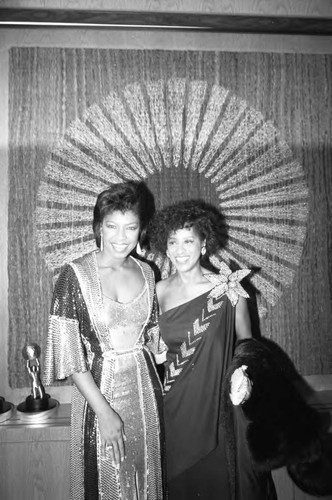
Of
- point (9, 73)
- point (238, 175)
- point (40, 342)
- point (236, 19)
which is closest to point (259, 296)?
point (238, 175)

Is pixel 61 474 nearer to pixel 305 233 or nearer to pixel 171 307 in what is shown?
pixel 171 307

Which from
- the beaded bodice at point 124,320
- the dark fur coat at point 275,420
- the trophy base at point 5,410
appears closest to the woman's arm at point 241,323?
the dark fur coat at point 275,420

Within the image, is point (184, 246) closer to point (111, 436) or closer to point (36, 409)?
point (111, 436)

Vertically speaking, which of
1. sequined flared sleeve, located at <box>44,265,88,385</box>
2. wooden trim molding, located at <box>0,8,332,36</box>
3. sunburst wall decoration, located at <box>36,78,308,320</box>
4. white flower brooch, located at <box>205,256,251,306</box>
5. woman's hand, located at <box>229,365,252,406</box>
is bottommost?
woman's hand, located at <box>229,365,252,406</box>

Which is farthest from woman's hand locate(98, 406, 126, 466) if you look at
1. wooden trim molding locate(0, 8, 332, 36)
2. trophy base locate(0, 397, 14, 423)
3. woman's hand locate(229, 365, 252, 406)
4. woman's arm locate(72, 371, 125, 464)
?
wooden trim molding locate(0, 8, 332, 36)

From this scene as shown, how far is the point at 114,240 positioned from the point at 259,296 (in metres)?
1.03

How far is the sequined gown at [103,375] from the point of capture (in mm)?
1421

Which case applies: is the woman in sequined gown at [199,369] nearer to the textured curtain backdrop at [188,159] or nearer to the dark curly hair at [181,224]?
the dark curly hair at [181,224]

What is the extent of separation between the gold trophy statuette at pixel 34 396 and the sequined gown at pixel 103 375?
436 mm

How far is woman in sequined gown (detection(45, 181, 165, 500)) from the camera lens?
1.42 metres

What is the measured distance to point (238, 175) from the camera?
6.93 ft

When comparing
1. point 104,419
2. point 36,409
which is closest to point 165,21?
point 104,419

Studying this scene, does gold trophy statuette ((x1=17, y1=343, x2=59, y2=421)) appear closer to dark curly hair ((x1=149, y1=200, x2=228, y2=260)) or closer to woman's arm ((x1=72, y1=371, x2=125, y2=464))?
woman's arm ((x1=72, y1=371, x2=125, y2=464))

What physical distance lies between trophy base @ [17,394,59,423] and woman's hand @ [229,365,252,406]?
0.97 meters
